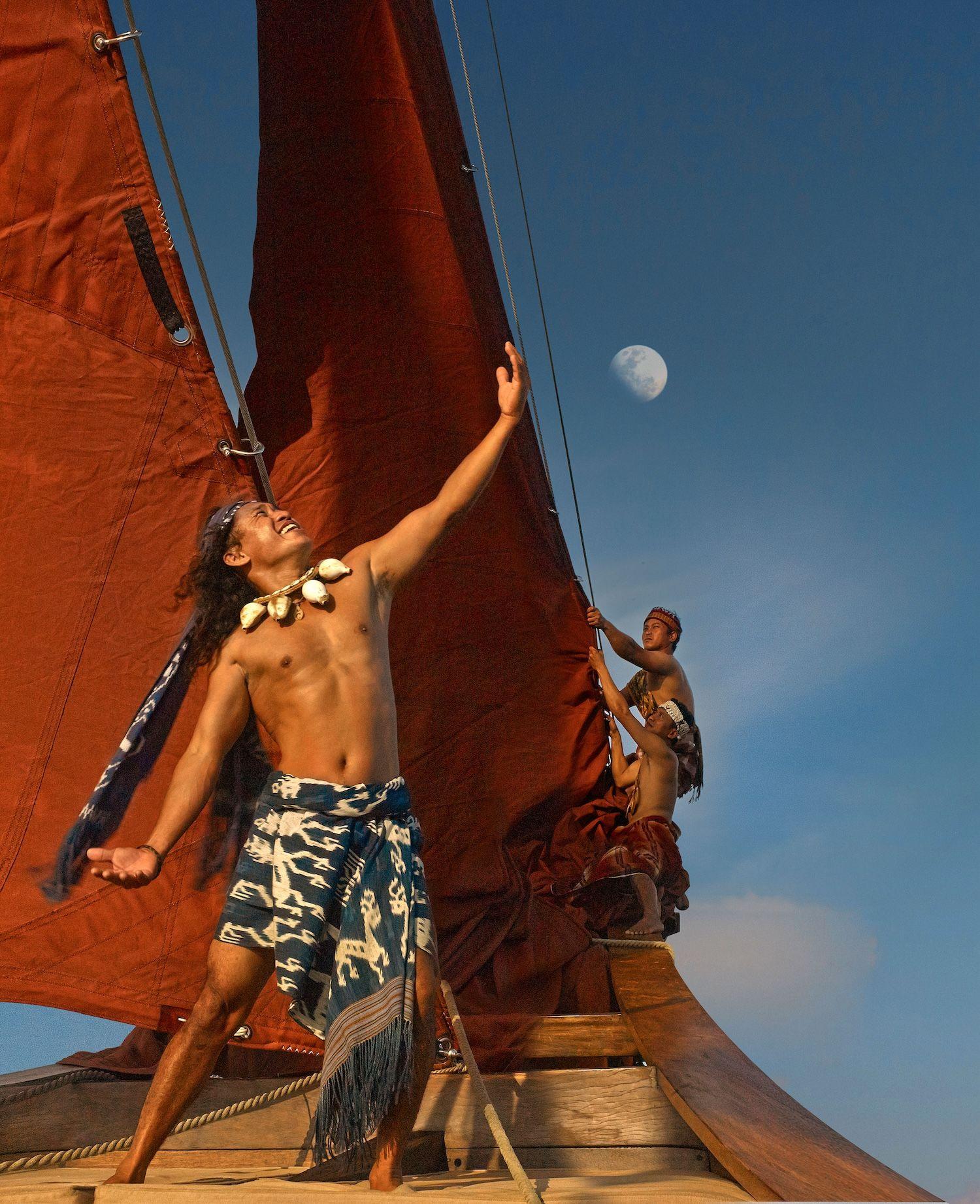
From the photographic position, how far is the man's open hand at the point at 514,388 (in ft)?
8.18

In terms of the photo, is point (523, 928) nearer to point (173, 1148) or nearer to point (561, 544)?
point (173, 1148)

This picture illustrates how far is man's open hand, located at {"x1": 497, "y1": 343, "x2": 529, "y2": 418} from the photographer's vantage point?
8.18 ft

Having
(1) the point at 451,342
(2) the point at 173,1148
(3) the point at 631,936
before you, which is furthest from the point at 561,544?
(2) the point at 173,1148

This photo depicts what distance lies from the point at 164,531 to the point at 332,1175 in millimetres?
1623

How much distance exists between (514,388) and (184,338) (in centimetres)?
111

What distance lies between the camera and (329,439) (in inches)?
161

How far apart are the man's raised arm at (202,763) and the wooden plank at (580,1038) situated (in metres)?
1.18

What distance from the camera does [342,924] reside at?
2.14m

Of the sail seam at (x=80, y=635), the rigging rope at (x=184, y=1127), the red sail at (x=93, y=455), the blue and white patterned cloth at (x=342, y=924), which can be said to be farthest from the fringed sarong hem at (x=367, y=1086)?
the sail seam at (x=80, y=635)

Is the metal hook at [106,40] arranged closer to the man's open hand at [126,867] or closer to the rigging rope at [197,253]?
the rigging rope at [197,253]

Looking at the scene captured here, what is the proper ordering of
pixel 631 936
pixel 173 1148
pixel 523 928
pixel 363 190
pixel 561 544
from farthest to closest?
pixel 561 544
pixel 363 190
pixel 631 936
pixel 523 928
pixel 173 1148

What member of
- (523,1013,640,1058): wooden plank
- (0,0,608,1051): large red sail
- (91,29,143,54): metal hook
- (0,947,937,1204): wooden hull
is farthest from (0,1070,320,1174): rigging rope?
(91,29,143,54): metal hook

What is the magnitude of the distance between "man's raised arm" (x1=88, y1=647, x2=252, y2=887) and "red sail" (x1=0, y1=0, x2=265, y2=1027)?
666 millimetres

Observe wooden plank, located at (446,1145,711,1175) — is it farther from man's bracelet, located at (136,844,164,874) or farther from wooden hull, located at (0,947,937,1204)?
man's bracelet, located at (136,844,164,874)
